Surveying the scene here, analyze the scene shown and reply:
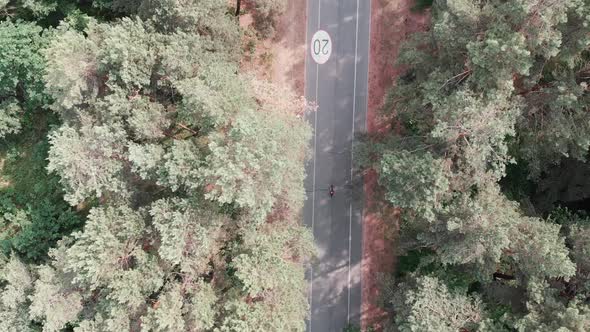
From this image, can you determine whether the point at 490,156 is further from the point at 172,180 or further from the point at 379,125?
the point at 172,180

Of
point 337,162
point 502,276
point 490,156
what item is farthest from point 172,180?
point 502,276

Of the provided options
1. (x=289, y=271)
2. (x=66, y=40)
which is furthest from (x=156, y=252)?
(x=66, y=40)

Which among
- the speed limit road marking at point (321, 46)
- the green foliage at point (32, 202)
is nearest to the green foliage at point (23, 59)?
the green foliage at point (32, 202)

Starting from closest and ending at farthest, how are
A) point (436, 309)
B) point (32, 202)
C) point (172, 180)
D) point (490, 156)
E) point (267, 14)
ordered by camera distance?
point (172, 180), point (490, 156), point (436, 309), point (267, 14), point (32, 202)

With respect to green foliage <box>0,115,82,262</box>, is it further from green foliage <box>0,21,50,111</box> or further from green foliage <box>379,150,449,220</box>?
green foliage <box>379,150,449,220</box>

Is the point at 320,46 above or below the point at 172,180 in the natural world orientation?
above

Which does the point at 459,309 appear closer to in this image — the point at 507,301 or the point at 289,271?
the point at 507,301
